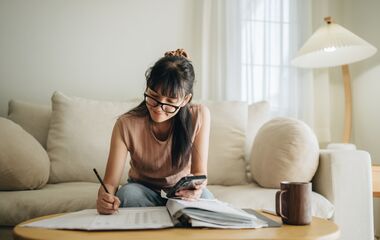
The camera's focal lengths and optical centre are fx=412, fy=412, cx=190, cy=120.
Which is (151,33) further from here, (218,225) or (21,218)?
(218,225)

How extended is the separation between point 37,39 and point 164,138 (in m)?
1.56

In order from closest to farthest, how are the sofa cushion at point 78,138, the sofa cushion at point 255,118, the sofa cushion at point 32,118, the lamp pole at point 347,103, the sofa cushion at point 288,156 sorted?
the sofa cushion at point 288,156 → the sofa cushion at point 78,138 → the sofa cushion at point 32,118 → the sofa cushion at point 255,118 → the lamp pole at point 347,103

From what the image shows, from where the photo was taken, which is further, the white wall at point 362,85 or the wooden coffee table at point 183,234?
the white wall at point 362,85

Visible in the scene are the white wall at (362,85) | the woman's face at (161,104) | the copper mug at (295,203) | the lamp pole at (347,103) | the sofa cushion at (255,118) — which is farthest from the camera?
the white wall at (362,85)

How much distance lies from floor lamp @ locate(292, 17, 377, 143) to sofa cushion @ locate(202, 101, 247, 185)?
0.60 metres

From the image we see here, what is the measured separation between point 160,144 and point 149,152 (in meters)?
0.05

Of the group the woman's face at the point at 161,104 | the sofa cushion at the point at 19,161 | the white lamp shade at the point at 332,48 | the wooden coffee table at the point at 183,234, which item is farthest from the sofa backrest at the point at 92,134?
the wooden coffee table at the point at 183,234

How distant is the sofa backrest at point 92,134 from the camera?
2.14 m

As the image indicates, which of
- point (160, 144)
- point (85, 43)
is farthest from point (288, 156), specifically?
point (85, 43)

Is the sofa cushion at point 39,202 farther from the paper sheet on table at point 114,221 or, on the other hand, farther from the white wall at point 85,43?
the white wall at point 85,43

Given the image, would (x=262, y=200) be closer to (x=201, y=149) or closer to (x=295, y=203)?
(x=201, y=149)

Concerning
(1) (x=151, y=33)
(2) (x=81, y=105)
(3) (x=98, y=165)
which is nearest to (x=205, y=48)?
(1) (x=151, y=33)

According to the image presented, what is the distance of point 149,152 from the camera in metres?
1.47

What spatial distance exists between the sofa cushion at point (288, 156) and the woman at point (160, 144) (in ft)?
1.48
